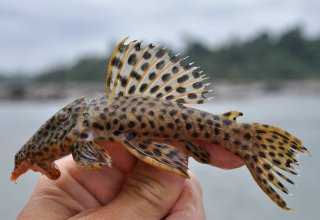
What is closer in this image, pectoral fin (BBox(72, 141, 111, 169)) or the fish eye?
pectoral fin (BBox(72, 141, 111, 169))

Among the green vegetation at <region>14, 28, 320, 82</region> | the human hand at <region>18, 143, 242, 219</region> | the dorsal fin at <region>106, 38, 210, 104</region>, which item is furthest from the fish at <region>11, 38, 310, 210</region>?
the green vegetation at <region>14, 28, 320, 82</region>

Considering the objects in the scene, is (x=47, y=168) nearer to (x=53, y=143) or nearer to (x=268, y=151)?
(x=53, y=143)

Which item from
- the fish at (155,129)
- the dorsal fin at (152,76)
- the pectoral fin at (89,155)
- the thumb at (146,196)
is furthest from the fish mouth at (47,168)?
the dorsal fin at (152,76)

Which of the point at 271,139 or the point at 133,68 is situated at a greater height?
the point at 133,68

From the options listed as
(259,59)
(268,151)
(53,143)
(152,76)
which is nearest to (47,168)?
(53,143)

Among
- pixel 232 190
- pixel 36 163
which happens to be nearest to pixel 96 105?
pixel 36 163

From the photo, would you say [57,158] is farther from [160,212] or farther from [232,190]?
[232,190]

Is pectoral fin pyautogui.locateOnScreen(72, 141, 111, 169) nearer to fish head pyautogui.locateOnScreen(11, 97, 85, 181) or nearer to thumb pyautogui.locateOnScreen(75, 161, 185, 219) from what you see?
fish head pyautogui.locateOnScreen(11, 97, 85, 181)
